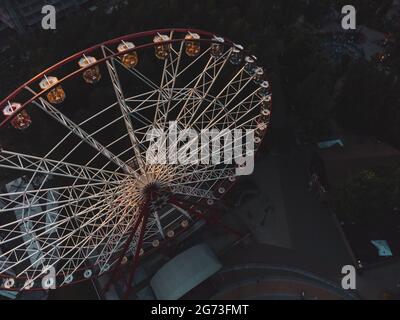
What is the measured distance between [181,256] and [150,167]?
43.6ft

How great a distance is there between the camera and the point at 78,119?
39.8 meters

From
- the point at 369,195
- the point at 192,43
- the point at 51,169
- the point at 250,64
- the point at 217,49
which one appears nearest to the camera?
the point at 192,43

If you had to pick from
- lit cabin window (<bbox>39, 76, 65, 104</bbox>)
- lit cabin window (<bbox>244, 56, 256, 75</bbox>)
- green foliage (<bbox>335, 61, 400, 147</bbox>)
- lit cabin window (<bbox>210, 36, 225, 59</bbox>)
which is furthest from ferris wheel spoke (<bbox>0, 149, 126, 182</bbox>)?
green foliage (<bbox>335, 61, 400, 147</bbox>)

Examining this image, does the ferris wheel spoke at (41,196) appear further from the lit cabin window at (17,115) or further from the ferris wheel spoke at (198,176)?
the ferris wheel spoke at (198,176)

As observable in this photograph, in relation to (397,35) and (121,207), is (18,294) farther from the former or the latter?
(397,35)

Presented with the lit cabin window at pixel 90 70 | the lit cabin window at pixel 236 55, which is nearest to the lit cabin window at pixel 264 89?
the lit cabin window at pixel 236 55

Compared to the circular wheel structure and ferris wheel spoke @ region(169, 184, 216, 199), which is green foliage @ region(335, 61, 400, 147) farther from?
ferris wheel spoke @ region(169, 184, 216, 199)

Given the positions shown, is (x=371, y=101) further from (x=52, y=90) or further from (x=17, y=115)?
(x=17, y=115)

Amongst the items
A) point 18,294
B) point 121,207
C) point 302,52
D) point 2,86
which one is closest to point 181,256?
point 121,207

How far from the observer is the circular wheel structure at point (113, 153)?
2480cm

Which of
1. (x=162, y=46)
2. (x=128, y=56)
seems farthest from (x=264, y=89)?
(x=128, y=56)

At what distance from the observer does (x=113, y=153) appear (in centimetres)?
4184

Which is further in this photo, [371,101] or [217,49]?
[371,101]

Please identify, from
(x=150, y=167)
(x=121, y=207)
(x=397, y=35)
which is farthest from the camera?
(x=397, y=35)
